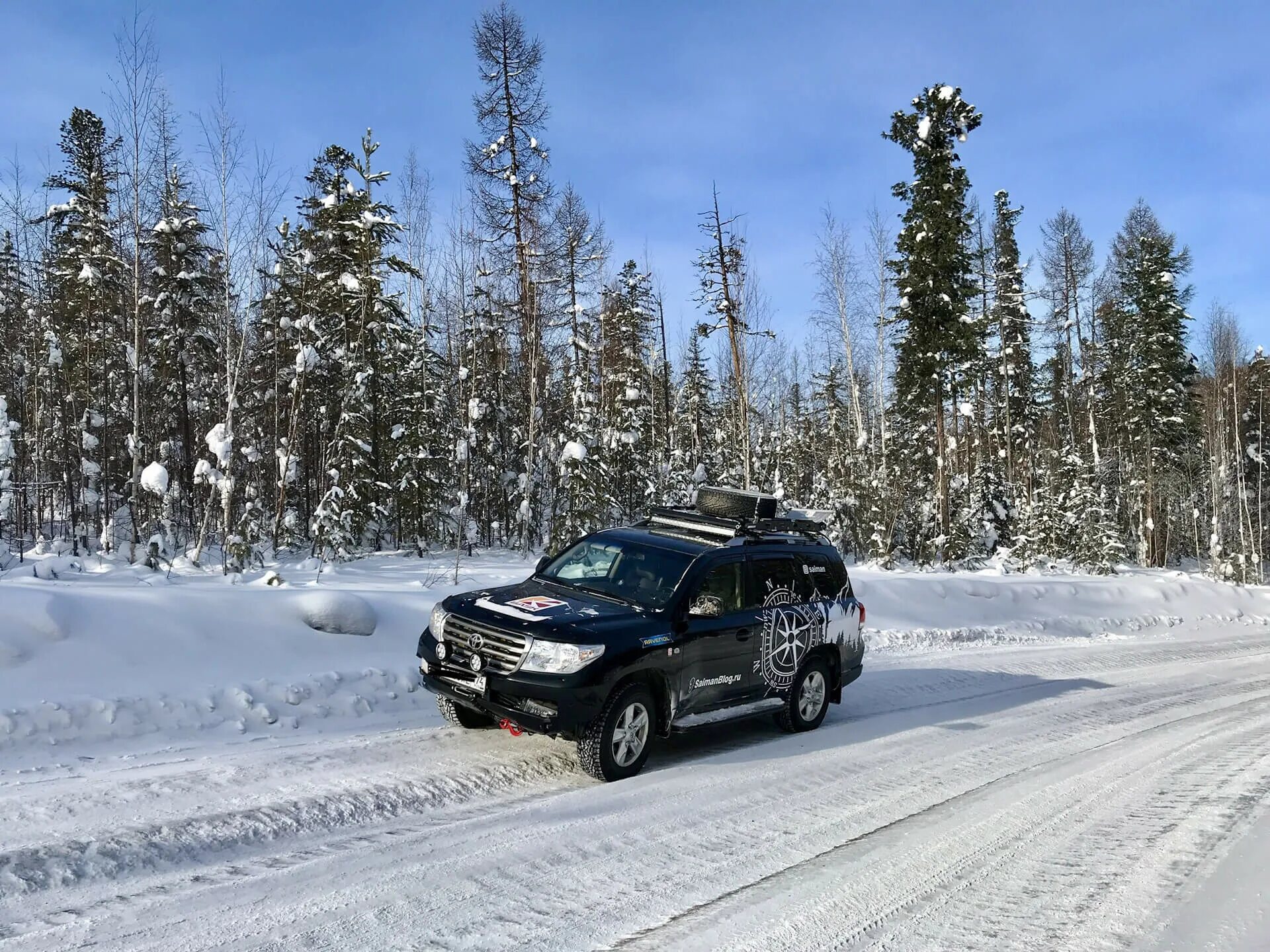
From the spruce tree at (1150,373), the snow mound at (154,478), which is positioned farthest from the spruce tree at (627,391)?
A: the spruce tree at (1150,373)

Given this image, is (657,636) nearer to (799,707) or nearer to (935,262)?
(799,707)

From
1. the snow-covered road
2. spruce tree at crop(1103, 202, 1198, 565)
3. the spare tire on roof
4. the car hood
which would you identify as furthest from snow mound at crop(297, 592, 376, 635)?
spruce tree at crop(1103, 202, 1198, 565)

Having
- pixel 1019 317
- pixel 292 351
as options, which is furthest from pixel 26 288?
pixel 1019 317

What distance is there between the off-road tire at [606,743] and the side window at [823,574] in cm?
291

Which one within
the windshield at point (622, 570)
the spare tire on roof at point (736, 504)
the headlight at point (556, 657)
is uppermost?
the spare tire on roof at point (736, 504)

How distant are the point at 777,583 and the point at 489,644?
10.5ft

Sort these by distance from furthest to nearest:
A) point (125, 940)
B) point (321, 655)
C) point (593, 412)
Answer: point (593, 412), point (321, 655), point (125, 940)

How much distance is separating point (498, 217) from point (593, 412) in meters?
6.61

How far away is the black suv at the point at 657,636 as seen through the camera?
6.45 meters

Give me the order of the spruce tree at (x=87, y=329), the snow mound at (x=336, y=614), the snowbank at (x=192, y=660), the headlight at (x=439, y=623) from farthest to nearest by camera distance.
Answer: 1. the spruce tree at (x=87, y=329)
2. the snow mound at (x=336, y=614)
3. the headlight at (x=439, y=623)
4. the snowbank at (x=192, y=660)

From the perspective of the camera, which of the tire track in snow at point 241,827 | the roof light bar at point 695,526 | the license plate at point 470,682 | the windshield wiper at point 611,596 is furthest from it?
the roof light bar at point 695,526

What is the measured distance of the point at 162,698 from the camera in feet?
23.6

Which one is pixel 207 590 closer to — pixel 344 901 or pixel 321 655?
pixel 321 655

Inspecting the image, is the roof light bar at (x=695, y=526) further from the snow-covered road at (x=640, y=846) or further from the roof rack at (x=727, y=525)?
the snow-covered road at (x=640, y=846)
